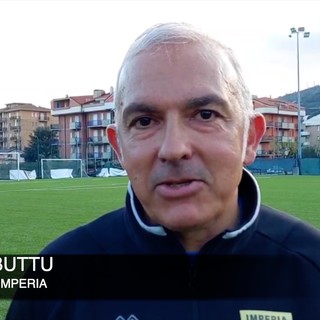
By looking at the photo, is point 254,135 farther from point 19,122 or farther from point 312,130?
point 312,130

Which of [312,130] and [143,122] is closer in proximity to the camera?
[143,122]

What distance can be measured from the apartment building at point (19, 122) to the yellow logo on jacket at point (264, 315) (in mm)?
92989

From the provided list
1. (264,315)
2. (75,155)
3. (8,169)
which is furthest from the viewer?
(75,155)

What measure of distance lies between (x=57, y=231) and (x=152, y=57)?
822 centimetres

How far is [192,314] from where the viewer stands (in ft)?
5.23

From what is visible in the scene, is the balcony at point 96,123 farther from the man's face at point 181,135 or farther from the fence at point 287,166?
the man's face at point 181,135

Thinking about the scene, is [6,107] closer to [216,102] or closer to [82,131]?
[82,131]

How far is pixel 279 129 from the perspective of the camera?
74750 millimetres

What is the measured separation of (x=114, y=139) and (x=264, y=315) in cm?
68

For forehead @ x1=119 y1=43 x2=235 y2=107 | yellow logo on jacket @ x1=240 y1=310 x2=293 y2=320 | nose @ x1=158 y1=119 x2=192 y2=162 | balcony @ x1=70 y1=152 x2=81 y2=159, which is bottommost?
balcony @ x1=70 y1=152 x2=81 y2=159

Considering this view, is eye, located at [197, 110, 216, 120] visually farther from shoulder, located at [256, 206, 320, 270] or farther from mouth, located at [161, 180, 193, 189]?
shoulder, located at [256, 206, 320, 270]

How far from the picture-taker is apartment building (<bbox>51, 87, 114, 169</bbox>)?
6994 centimetres

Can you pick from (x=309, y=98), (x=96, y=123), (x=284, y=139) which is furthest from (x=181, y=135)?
(x=309, y=98)

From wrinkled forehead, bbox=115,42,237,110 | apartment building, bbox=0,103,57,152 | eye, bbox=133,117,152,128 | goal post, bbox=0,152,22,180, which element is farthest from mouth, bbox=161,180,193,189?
apartment building, bbox=0,103,57,152
